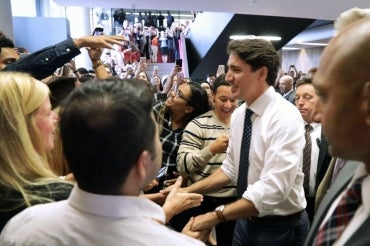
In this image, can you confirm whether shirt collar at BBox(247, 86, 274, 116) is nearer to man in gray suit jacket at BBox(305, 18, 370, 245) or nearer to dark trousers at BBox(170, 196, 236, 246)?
dark trousers at BBox(170, 196, 236, 246)

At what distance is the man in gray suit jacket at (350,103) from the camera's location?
0.73 m

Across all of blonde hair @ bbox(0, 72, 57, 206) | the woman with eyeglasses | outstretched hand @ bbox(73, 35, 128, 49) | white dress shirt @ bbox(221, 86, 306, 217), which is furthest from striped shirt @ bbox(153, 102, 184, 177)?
blonde hair @ bbox(0, 72, 57, 206)

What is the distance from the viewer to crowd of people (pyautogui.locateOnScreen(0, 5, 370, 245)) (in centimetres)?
71

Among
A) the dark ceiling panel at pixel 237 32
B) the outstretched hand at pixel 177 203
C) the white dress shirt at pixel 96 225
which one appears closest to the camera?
the white dress shirt at pixel 96 225

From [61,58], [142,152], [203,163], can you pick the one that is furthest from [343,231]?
[61,58]

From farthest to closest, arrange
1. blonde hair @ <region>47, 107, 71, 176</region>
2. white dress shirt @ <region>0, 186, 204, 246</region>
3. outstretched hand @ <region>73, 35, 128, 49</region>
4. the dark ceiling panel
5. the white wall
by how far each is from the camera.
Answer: the white wall
the dark ceiling panel
outstretched hand @ <region>73, 35, 128, 49</region>
blonde hair @ <region>47, 107, 71, 176</region>
white dress shirt @ <region>0, 186, 204, 246</region>

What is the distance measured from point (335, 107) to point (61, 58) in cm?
157

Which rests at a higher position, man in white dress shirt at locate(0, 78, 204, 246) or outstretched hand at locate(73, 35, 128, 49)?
outstretched hand at locate(73, 35, 128, 49)

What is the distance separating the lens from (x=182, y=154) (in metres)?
2.11

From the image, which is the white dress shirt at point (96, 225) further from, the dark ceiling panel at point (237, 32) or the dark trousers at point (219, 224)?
the dark ceiling panel at point (237, 32)

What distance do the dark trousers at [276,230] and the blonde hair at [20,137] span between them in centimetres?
94

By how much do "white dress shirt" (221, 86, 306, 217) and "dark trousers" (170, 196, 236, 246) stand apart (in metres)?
0.43

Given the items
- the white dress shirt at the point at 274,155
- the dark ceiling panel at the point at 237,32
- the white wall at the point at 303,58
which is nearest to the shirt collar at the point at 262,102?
the white dress shirt at the point at 274,155

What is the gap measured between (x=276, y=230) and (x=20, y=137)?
1113 mm
